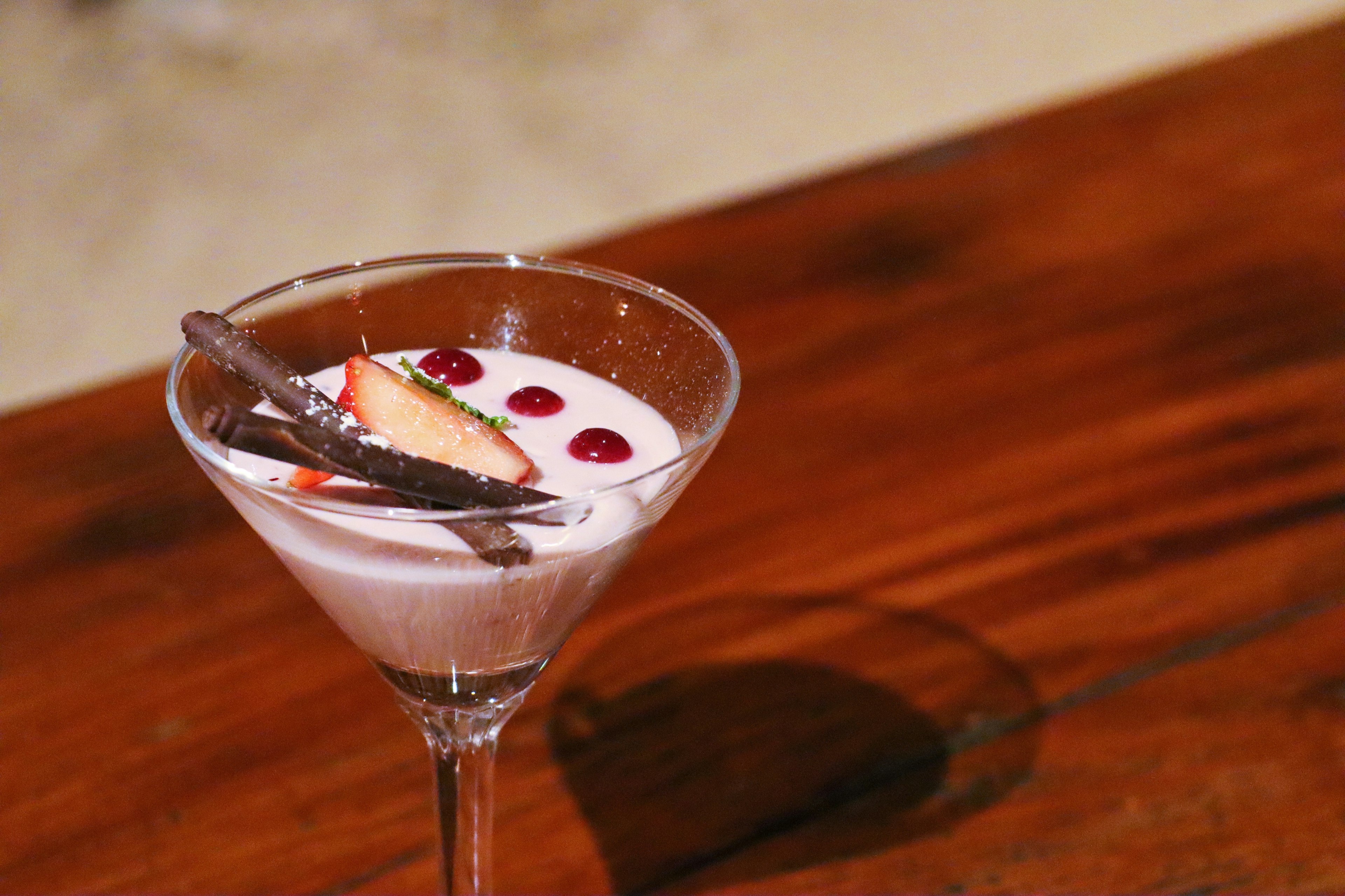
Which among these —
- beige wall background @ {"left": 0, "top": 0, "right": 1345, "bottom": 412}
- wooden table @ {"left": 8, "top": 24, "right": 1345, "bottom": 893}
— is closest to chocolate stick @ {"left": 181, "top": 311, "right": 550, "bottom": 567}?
wooden table @ {"left": 8, "top": 24, "right": 1345, "bottom": 893}

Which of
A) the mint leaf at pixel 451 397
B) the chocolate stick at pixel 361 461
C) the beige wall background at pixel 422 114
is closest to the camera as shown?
the chocolate stick at pixel 361 461

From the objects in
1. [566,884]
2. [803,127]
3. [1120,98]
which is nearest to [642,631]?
[566,884]

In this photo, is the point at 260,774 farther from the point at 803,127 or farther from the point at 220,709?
the point at 803,127

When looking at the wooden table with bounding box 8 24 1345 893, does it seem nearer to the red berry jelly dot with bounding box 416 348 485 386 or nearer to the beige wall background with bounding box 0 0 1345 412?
the red berry jelly dot with bounding box 416 348 485 386

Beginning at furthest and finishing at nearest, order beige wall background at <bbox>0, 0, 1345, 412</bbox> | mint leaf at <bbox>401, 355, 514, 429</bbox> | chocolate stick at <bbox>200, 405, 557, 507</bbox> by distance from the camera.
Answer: beige wall background at <bbox>0, 0, 1345, 412</bbox> < mint leaf at <bbox>401, 355, 514, 429</bbox> < chocolate stick at <bbox>200, 405, 557, 507</bbox>

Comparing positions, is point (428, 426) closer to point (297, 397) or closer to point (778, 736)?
point (297, 397)

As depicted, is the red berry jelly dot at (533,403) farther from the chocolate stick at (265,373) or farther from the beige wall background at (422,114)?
the beige wall background at (422,114)

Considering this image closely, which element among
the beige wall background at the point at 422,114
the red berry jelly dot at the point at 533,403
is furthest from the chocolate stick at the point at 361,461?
the beige wall background at the point at 422,114
